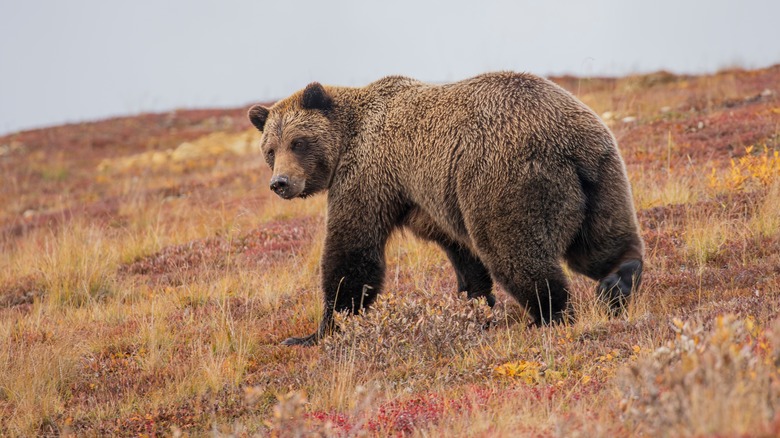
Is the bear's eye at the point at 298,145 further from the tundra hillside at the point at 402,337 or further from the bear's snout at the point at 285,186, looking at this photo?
the tundra hillside at the point at 402,337

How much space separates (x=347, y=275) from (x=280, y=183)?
104 centimetres

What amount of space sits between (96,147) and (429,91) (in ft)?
82.7

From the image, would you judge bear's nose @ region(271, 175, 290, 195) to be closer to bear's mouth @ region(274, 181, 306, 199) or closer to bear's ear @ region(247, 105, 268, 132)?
bear's mouth @ region(274, 181, 306, 199)

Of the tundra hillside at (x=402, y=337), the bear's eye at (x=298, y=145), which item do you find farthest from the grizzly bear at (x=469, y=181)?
the tundra hillside at (x=402, y=337)

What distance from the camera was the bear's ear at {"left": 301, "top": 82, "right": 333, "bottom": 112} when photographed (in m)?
7.07

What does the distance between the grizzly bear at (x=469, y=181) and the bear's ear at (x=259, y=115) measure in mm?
31

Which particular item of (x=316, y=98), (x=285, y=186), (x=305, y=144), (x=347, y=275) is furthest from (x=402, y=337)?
(x=316, y=98)

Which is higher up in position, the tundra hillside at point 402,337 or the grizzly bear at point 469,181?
the grizzly bear at point 469,181

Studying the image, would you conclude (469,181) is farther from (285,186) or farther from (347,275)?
(285,186)

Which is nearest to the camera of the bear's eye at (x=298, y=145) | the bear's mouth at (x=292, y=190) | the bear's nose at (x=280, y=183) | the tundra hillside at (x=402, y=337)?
the tundra hillside at (x=402, y=337)

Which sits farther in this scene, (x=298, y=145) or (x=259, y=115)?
(x=259, y=115)

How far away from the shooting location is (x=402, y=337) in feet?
18.5

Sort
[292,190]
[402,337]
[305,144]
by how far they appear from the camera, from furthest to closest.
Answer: [305,144]
[292,190]
[402,337]

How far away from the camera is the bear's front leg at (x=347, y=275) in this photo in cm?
649
